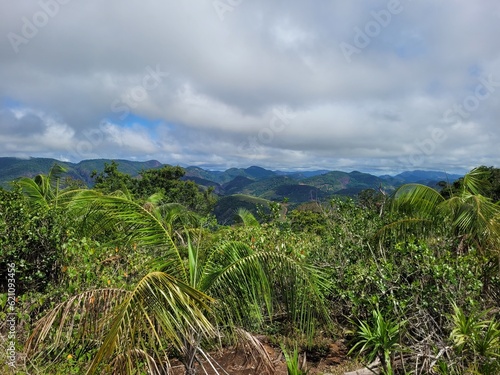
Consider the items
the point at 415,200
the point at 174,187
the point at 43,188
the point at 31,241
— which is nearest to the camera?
the point at 31,241

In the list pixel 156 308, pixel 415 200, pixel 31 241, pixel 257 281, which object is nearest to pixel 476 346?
pixel 257 281

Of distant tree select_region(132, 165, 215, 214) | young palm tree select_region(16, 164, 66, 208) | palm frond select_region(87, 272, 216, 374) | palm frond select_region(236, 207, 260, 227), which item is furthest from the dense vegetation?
distant tree select_region(132, 165, 215, 214)

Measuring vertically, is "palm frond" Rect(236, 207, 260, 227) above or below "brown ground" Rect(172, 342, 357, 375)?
above

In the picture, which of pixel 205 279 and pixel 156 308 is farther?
pixel 205 279

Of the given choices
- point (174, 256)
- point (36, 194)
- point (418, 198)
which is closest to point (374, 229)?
point (418, 198)

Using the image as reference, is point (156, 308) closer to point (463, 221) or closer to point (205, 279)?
point (205, 279)

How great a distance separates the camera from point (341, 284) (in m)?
6.50

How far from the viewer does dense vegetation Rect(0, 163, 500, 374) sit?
352 centimetres

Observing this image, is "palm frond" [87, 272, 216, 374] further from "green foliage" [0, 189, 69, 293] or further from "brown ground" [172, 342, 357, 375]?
"green foliage" [0, 189, 69, 293]

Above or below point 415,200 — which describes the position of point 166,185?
below

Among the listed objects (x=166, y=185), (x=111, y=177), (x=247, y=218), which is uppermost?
(x=111, y=177)

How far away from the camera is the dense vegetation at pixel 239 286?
352cm

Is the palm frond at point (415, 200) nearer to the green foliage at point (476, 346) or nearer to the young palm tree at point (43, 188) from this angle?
the green foliage at point (476, 346)

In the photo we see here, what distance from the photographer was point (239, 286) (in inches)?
157
